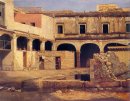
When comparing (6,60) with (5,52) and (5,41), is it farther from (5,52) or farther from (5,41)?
(5,41)

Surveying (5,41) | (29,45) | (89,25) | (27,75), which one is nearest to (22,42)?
(29,45)

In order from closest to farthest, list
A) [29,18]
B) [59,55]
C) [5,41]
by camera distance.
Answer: [5,41] < [59,55] < [29,18]

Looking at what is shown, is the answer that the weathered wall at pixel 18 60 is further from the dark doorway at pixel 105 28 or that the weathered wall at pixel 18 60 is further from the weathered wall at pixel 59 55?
the dark doorway at pixel 105 28

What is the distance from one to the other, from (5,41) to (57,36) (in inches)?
151

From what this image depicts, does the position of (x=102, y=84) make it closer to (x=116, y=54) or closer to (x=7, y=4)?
(x=116, y=54)

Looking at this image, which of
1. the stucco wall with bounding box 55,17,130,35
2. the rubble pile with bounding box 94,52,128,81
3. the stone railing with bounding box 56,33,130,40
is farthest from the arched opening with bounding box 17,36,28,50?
the rubble pile with bounding box 94,52,128,81

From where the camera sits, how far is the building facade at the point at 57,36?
1115 centimetres

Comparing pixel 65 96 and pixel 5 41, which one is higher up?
pixel 5 41

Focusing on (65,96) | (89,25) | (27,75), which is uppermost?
(89,25)

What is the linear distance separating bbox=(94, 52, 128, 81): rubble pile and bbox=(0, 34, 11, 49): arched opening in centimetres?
380

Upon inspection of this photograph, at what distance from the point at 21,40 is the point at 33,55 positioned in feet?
5.29

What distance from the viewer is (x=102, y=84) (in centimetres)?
862

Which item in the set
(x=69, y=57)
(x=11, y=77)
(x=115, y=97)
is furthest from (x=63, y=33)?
(x=115, y=97)

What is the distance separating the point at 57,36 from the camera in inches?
615
